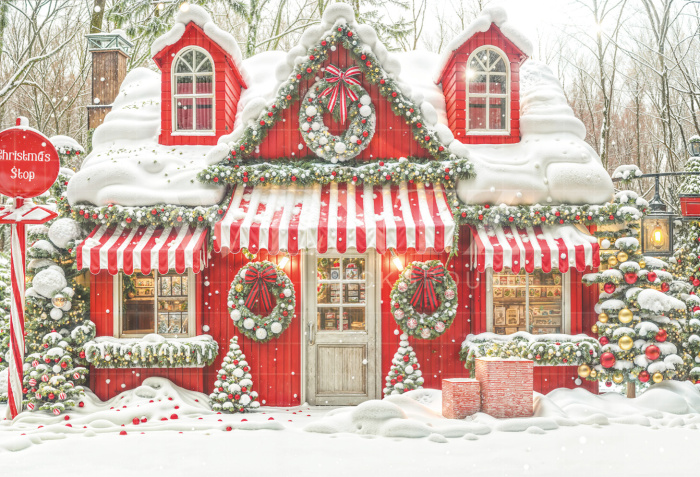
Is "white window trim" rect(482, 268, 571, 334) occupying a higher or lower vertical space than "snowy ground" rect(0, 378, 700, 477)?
higher

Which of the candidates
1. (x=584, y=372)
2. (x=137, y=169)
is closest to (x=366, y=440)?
(x=584, y=372)

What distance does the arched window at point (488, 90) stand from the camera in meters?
9.32

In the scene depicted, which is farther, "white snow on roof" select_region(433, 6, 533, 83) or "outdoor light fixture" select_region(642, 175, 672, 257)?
"white snow on roof" select_region(433, 6, 533, 83)

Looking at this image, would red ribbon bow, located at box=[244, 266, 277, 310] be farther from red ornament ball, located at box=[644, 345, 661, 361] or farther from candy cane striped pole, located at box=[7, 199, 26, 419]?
red ornament ball, located at box=[644, 345, 661, 361]

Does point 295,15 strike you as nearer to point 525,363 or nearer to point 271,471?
point 525,363

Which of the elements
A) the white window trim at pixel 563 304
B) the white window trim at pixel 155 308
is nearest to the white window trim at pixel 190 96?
the white window trim at pixel 155 308

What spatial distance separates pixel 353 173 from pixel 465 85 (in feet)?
8.17

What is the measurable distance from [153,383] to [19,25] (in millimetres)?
15578

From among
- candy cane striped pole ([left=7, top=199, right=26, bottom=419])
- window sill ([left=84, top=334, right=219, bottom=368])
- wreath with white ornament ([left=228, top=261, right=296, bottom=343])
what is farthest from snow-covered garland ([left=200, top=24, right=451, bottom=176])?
candy cane striped pole ([left=7, top=199, right=26, bottom=419])

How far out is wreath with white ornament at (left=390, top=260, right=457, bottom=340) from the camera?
8562mm

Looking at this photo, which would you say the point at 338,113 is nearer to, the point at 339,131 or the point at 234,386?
the point at 339,131

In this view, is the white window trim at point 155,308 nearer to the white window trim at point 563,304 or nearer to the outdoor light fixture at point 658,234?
the white window trim at point 563,304

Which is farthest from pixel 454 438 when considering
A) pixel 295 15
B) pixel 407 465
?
pixel 295 15

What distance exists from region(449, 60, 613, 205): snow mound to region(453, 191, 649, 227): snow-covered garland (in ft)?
0.64
